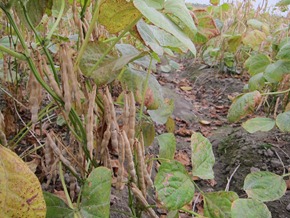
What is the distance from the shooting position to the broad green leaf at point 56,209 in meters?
0.57

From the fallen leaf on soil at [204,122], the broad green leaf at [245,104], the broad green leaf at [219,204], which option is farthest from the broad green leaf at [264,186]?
the fallen leaf on soil at [204,122]

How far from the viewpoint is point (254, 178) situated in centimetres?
94

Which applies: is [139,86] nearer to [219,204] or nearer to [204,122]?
[219,204]

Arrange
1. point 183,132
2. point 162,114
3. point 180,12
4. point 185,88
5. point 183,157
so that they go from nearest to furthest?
point 180,12
point 162,114
point 183,157
point 183,132
point 185,88

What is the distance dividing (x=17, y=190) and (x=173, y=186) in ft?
1.03

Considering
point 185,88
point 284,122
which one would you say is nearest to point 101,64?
point 284,122

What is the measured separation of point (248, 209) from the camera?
2.31 feet

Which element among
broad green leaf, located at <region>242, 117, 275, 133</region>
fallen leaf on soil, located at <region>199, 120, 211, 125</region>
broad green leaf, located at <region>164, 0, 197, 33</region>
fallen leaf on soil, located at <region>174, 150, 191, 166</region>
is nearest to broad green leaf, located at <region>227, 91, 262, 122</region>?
broad green leaf, located at <region>242, 117, 275, 133</region>

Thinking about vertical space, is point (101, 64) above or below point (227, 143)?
above

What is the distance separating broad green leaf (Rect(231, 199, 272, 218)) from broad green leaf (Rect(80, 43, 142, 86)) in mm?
363

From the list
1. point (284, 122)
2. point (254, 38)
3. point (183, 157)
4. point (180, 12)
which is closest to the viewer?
point (180, 12)

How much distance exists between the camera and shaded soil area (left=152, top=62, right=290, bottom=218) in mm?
1378

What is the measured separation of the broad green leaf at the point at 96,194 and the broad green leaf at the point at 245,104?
0.93 meters

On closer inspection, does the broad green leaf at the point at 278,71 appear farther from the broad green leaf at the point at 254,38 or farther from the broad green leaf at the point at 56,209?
the broad green leaf at the point at 56,209
